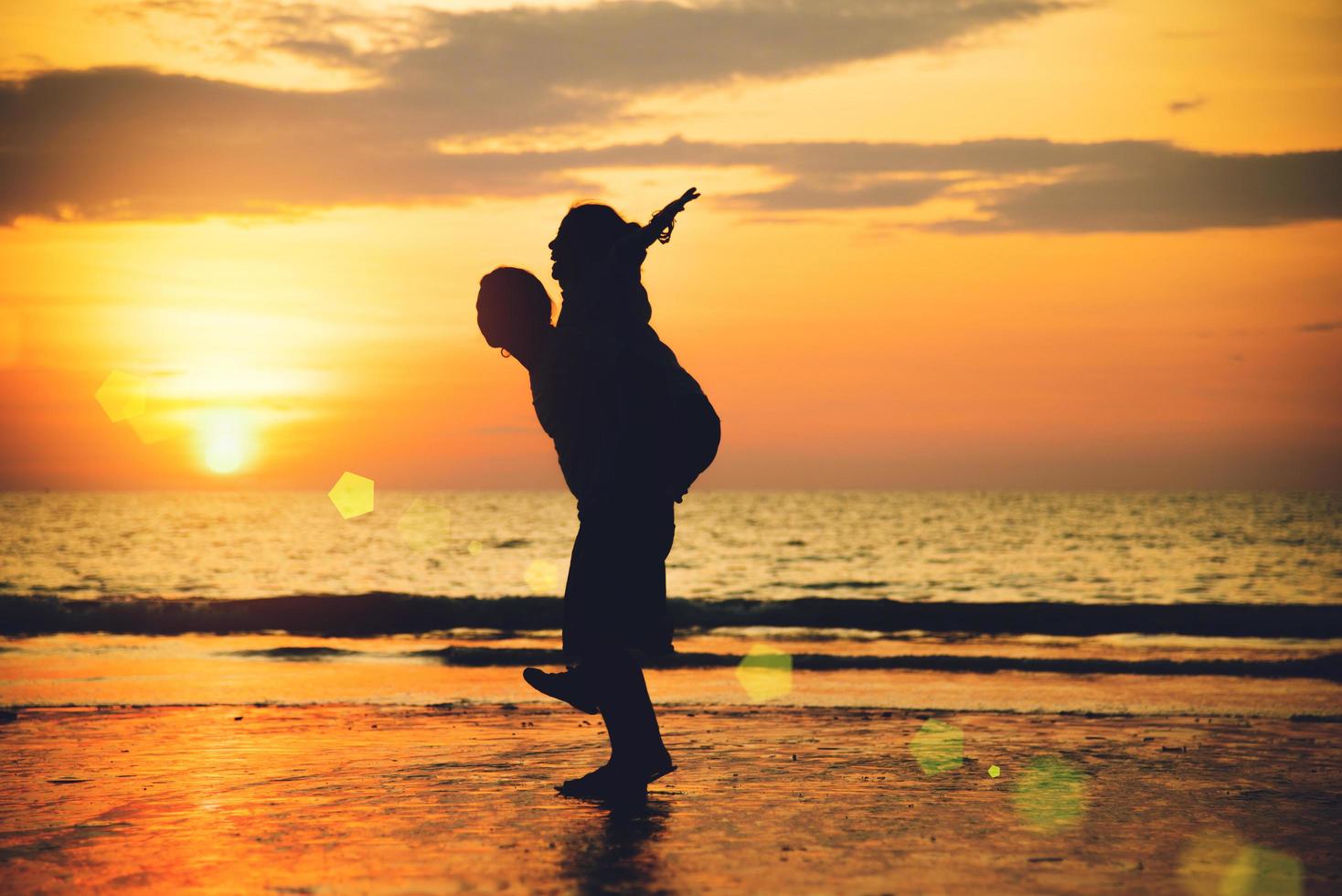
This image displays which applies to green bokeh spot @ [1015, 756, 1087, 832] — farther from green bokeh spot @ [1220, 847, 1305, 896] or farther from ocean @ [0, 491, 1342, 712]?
ocean @ [0, 491, 1342, 712]

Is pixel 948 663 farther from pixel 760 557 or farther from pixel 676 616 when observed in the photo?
pixel 760 557

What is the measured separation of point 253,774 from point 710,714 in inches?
140

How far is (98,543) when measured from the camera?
201 feet

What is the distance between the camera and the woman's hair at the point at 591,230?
525 centimetres

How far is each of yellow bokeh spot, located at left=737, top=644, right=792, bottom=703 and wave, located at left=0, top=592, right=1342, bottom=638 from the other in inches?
247

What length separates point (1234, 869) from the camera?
422cm

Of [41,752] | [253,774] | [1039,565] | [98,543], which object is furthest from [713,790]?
[98,543]

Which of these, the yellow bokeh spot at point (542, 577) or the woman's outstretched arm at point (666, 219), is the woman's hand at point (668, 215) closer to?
the woman's outstretched arm at point (666, 219)

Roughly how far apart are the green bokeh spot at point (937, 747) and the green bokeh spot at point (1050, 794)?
0.42m

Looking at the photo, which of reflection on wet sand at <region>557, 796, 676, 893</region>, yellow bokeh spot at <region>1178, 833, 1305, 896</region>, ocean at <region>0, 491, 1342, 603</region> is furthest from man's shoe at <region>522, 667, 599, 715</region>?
ocean at <region>0, 491, 1342, 603</region>

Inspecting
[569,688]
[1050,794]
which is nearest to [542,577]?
[1050,794]

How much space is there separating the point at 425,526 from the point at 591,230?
78.2 m

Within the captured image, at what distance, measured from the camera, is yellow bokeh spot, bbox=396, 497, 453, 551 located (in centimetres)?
6147

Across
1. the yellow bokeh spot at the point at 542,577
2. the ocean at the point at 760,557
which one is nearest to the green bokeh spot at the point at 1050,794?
the ocean at the point at 760,557
